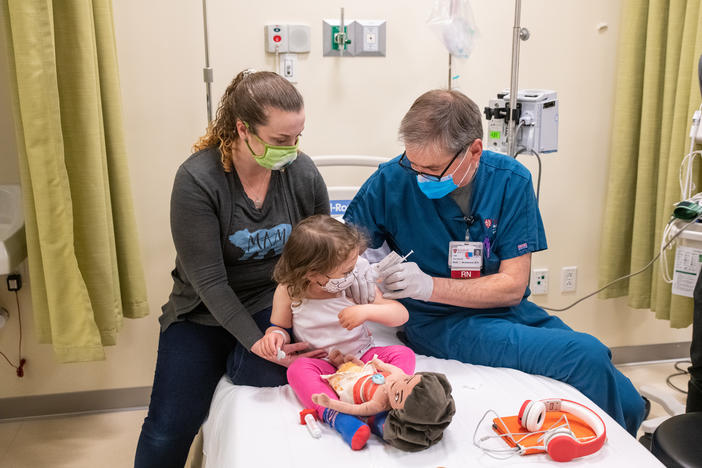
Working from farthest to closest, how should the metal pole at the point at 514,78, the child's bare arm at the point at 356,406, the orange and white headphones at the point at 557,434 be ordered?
the metal pole at the point at 514,78, the child's bare arm at the point at 356,406, the orange and white headphones at the point at 557,434

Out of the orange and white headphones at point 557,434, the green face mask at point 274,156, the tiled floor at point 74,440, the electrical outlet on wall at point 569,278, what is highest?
the green face mask at point 274,156

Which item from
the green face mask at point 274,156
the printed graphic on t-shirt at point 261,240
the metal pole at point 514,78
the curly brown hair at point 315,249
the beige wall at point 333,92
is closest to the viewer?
the curly brown hair at point 315,249

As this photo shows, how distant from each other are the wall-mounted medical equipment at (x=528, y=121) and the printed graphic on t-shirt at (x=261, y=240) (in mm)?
1002

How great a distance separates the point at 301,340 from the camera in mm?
1809

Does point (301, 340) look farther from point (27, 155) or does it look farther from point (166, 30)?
point (166, 30)

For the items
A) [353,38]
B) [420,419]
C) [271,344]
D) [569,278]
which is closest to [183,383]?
[271,344]

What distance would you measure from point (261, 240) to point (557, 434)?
0.97 m

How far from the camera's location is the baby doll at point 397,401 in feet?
4.48

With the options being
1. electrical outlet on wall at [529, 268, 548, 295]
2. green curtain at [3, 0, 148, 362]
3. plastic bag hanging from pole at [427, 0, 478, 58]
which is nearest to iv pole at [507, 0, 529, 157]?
plastic bag hanging from pole at [427, 0, 478, 58]

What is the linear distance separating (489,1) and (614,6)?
0.59 meters

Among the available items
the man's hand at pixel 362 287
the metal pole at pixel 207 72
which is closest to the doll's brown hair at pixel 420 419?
the man's hand at pixel 362 287

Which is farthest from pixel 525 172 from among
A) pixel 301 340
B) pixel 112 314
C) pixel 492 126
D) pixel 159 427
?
pixel 112 314

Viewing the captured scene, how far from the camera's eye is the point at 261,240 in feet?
6.21

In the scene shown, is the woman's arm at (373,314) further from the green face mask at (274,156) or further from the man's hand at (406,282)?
the green face mask at (274,156)
